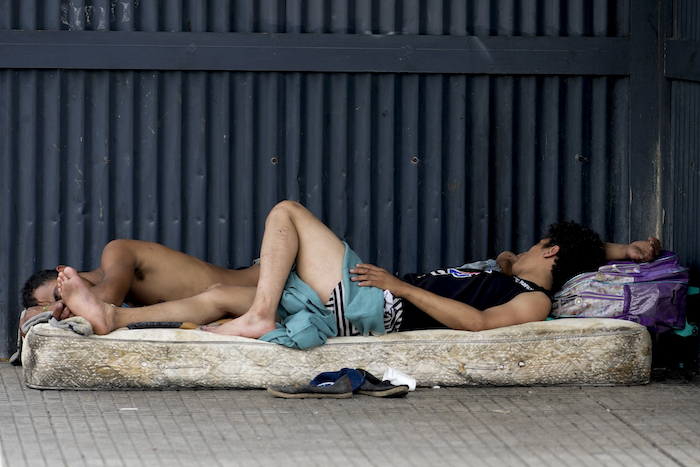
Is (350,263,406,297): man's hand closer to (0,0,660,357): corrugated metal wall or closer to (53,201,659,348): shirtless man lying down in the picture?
(53,201,659,348): shirtless man lying down

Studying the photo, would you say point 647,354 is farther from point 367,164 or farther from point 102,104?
point 102,104

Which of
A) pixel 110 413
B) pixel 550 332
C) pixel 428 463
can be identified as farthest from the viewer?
pixel 550 332

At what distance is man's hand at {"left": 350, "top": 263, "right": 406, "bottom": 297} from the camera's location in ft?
15.0

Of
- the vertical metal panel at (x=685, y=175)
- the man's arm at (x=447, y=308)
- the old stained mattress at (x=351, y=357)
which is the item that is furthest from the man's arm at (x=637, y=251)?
the man's arm at (x=447, y=308)

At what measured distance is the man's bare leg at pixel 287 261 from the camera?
4.54 meters

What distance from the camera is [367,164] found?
A: 5.52 meters

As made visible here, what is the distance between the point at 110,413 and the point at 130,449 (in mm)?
513

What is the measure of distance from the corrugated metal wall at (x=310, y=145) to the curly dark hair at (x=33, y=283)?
1.55 feet

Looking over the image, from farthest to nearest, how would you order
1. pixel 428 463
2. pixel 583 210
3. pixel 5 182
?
pixel 583 210
pixel 5 182
pixel 428 463

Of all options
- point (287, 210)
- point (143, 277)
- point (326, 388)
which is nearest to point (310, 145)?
point (287, 210)

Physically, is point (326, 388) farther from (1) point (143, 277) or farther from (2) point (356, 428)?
(1) point (143, 277)

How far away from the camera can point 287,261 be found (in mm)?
4578

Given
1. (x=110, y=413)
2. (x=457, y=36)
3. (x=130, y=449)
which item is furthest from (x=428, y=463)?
(x=457, y=36)

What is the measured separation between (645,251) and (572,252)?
410mm
